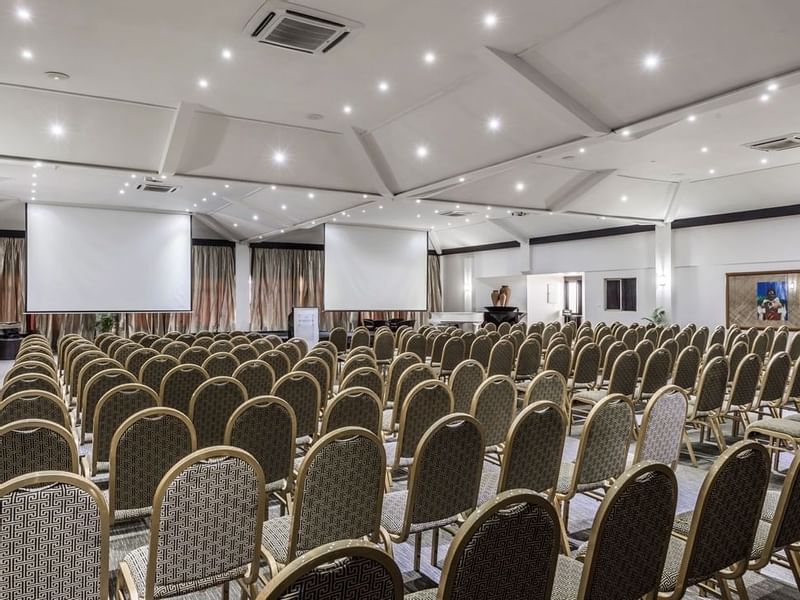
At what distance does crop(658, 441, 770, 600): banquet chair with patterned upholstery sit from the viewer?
210 cm

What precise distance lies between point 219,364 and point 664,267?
13.5 meters

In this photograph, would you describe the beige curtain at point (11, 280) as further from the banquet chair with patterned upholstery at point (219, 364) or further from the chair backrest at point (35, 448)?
the chair backrest at point (35, 448)

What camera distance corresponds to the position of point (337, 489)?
2.47m

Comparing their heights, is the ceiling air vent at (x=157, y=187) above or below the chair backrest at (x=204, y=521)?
above

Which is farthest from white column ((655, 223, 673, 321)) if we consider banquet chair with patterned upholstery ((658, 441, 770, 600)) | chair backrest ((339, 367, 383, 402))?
banquet chair with patterned upholstery ((658, 441, 770, 600))

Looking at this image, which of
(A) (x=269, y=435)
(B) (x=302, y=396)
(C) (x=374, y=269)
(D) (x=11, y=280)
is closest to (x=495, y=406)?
(B) (x=302, y=396)

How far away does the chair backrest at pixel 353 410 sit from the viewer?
3.69 m

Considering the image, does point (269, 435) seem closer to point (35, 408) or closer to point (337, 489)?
point (337, 489)

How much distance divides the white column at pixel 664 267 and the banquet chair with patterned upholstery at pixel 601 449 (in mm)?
13839

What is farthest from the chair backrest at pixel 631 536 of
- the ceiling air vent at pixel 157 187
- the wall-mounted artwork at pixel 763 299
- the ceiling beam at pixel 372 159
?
the wall-mounted artwork at pixel 763 299

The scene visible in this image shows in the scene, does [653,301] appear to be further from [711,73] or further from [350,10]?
[350,10]

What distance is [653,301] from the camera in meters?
16.6

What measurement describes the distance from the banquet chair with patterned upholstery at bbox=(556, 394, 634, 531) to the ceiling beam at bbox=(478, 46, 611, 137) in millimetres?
4668

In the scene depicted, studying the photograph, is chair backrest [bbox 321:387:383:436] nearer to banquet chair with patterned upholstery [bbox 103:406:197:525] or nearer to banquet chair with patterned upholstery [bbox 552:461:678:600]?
banquet chair with patterned upholstery [bbox 103:406:197:525]
